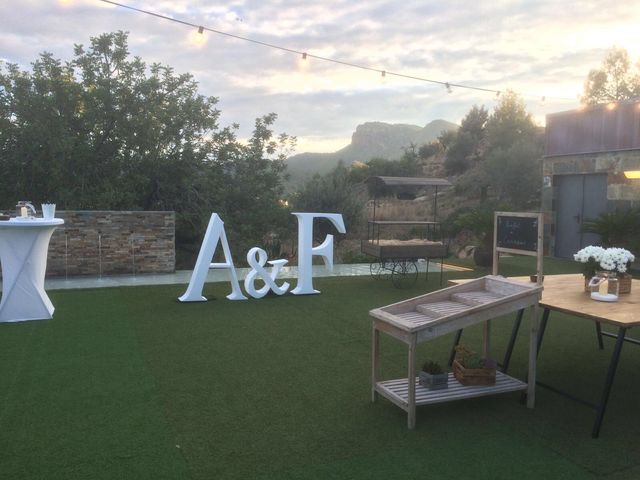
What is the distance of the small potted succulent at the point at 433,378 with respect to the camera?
3.47 metres

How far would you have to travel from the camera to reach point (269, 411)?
341 cm

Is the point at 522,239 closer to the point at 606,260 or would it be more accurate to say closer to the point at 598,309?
the point at 606,260

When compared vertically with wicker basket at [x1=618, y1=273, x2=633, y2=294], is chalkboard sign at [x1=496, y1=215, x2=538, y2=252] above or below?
above

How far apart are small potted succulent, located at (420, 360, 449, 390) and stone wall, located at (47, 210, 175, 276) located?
6.47 metres

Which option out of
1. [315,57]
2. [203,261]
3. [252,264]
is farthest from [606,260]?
[315,57]

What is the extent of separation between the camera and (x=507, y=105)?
2861cm

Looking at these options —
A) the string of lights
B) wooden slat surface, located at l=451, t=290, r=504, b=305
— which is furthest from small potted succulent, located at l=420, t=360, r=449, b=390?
the string of lights

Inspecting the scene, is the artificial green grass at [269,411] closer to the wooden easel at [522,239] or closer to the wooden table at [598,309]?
the wooden table at [598,309]

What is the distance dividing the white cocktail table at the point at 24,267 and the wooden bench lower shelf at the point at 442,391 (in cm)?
385

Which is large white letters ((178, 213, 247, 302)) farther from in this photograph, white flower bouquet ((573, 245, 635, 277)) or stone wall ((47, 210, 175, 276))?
white flower bouquet ((573, 245, 635, 277))

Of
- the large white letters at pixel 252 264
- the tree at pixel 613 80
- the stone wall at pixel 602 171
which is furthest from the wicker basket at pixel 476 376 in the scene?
the tree at pixel 613 80

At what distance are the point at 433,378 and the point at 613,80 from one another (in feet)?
91.3

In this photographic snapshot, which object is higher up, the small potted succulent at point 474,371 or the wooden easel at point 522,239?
the wooden easel at point 522,239

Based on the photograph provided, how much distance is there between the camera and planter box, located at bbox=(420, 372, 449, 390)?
136 inches
